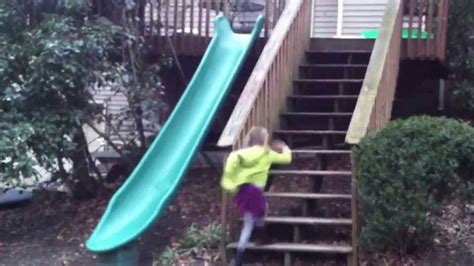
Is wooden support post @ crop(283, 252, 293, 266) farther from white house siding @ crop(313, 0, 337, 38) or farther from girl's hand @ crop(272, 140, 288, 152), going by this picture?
white house siding @ crop(313, 0, 337, 38)

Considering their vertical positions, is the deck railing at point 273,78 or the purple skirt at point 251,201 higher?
the deck railing at point 273,78

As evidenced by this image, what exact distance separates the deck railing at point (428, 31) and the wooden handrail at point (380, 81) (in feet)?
1.52

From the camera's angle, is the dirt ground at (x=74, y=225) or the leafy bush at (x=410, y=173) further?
the dirt ground at (x=74, y=225)

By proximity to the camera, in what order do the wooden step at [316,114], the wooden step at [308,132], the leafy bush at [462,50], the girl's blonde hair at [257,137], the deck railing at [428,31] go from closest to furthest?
1. the girl's blonde hair at [257,137]
2. the wooden step at [308,132]
3. the wooden step at [316,114]
4. the deck railing at [428,31]
5. the leafy bush at [462,50]

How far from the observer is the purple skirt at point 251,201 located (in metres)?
8.91

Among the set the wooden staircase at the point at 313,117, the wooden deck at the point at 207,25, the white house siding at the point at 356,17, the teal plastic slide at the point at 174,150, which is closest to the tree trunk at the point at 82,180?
the teal plastic slide at the point at 174,150

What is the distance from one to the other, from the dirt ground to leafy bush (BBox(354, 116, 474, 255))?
9.20 ft

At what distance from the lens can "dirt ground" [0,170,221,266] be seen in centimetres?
1033

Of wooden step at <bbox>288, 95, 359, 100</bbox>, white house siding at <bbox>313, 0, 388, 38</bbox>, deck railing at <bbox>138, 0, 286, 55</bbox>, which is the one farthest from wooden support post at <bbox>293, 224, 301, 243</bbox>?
white house siding at <bbox>313, 0, 388, 38</bbox>

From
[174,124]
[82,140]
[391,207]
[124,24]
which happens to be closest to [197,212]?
[174,124]

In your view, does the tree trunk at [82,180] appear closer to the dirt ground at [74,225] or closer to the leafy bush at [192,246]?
the dirt ground at [74,225]

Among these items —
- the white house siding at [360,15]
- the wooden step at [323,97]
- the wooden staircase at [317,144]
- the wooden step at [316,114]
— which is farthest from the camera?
the white house siding at [360,15]

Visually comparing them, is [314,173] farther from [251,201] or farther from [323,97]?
[323,97]

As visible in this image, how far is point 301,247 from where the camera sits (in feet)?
29.7
